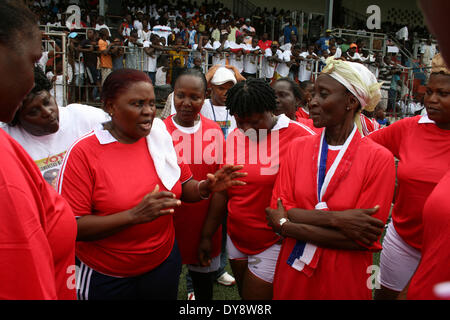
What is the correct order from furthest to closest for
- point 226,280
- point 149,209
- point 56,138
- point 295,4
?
point 295,4 → point 226,280 → point 56,138 → point 149,209

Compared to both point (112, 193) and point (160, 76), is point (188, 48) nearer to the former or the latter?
point (160, 76)

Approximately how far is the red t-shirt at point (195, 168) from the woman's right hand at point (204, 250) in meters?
0.07

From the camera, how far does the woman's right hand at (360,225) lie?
197 centimetres

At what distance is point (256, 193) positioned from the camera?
271cm

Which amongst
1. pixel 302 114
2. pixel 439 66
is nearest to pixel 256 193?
pixel 439 66

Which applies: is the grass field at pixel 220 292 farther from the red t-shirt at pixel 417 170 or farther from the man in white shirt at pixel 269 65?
the man in white shirt at pixel 269 65

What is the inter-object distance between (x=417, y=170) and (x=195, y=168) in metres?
1.69

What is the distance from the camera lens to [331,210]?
6.97 ft

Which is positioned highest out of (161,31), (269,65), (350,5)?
(350,5)

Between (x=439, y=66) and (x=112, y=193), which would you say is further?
(x=439, y=66)

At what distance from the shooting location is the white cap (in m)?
4.53
